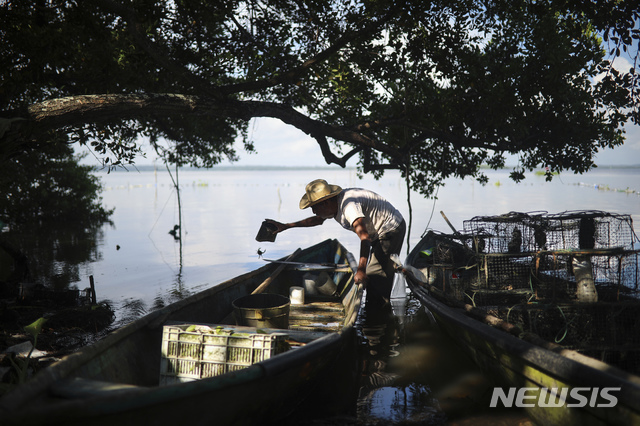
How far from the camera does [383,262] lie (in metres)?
6.99

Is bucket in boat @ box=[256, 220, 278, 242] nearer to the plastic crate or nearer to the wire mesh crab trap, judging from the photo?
the wire mesh crab trap

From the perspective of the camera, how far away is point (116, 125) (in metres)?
10.1

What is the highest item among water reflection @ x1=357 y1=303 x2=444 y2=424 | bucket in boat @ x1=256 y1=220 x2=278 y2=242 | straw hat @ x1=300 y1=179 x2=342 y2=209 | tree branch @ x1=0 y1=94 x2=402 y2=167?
tree branch @ x1=0 y1=94 x2=402 y2=167

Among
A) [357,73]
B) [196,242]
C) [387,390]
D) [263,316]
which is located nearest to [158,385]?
[263,316]

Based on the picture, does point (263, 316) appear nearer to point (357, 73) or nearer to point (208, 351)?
point (208, 351)

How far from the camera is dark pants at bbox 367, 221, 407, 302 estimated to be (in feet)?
22.4

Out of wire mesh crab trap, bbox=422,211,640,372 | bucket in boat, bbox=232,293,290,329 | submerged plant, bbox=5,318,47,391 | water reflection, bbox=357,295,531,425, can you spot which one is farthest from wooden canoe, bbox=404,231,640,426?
submerged plant, bbox=5,318,47,391

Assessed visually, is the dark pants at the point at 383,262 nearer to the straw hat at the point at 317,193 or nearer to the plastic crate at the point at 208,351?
the straw hat at the point at 317,193

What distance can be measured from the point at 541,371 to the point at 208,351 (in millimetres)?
2760

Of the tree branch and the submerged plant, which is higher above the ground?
the tree branch

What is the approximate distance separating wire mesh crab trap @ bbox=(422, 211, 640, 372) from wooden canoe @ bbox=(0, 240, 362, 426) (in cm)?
188

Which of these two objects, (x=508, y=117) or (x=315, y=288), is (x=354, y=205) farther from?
(x=508, y=117)

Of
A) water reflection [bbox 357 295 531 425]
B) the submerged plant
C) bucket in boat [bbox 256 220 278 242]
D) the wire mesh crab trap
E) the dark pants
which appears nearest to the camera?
the submerged plant

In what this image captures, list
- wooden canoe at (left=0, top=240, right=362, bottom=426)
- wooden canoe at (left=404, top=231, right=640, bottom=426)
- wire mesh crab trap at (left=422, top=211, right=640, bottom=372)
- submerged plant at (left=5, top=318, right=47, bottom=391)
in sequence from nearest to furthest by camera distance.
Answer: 1. wooden canoe at (left=0, top=240, right=362, bottom=426)
2. wooden canoe at (left=404, top=231, right=640, bottom=426)
3. submerged plant at (left=5, top=318, right=47, bottom=391)
4. wire mesh crab trap at (left=422, top=211, right=640, bottom=372)
